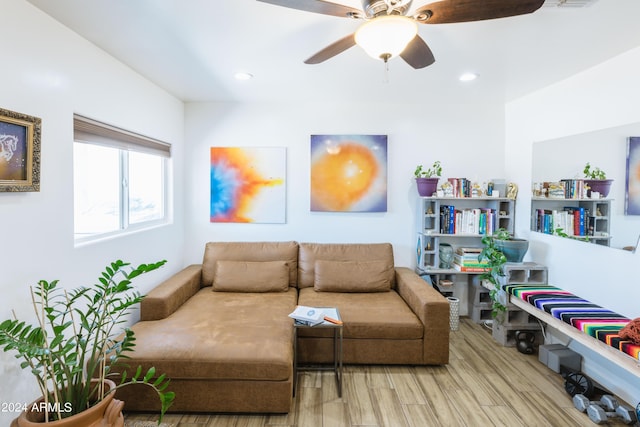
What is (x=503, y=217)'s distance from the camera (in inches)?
136

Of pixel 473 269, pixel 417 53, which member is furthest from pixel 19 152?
pixel 473 269

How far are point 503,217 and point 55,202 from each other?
148 inches

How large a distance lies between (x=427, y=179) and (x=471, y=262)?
37.6 inches

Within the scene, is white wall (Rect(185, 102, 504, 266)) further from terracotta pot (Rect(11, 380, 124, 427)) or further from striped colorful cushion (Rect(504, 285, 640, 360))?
terracotta pot (Rect(11, 380, 124, 427))

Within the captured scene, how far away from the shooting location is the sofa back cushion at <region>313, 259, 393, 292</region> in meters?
3.16

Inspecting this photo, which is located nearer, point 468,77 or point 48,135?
point 48,135

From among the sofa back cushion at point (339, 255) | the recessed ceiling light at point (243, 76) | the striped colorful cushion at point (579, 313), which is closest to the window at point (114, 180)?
the recessed ceiling light at point (243, 76)

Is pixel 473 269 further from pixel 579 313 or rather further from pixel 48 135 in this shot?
pixel 48 135

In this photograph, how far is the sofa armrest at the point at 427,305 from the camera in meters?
2.59

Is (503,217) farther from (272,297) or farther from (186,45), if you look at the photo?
(186,45)

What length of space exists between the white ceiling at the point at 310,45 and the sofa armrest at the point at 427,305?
5.91ft

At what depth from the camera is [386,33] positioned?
4.59 ft

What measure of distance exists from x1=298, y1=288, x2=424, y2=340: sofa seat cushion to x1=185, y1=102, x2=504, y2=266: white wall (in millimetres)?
872

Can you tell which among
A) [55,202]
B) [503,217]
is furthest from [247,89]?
[503,217]
